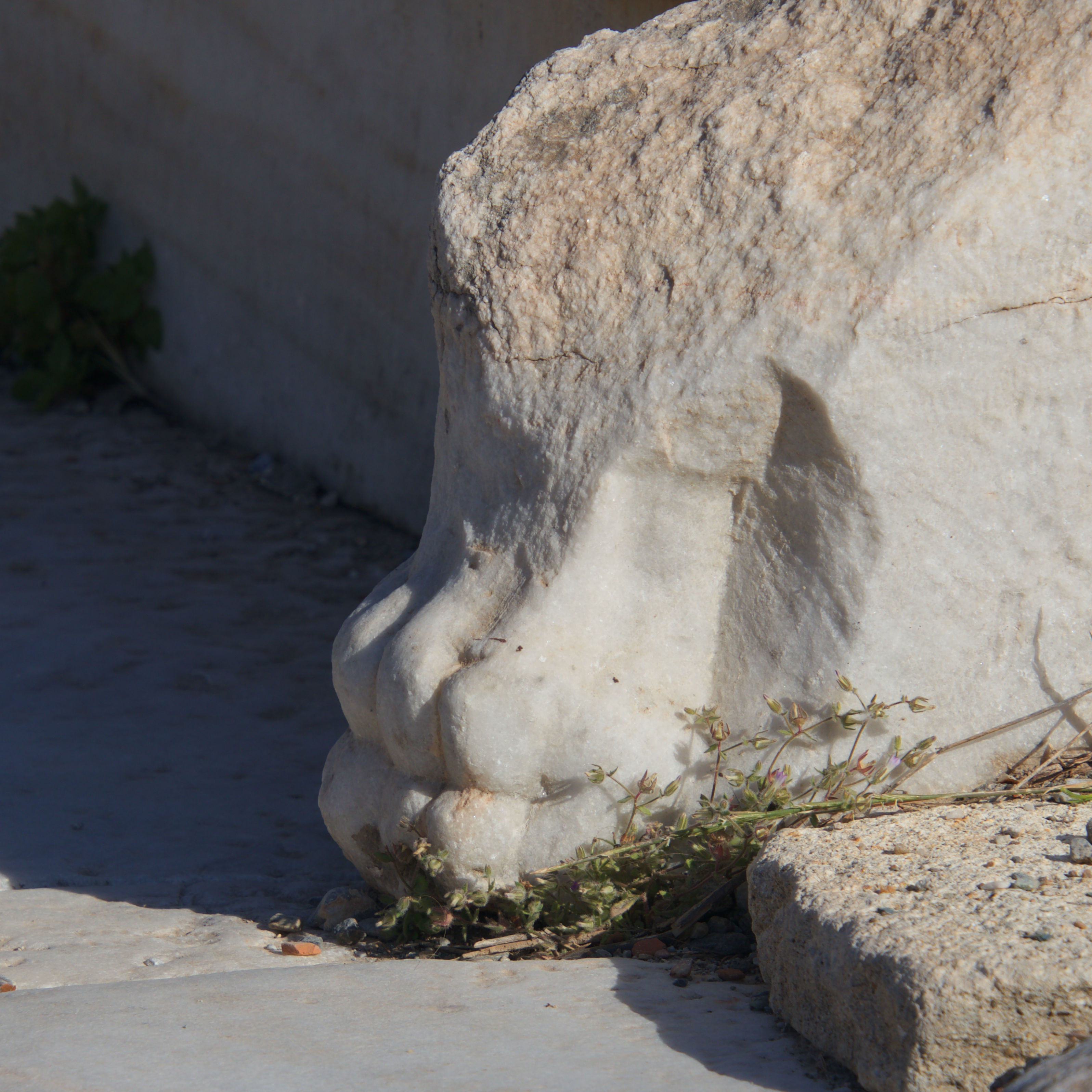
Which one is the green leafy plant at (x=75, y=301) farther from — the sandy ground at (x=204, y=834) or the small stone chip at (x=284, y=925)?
the small stone chip at (x=284, y=925)

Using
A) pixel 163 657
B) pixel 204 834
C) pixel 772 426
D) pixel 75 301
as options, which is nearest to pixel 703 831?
pixel 772 426

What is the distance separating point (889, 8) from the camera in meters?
2.31

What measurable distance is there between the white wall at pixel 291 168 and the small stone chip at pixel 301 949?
274 centimetres

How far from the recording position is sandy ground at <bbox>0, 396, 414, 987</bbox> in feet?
8.32

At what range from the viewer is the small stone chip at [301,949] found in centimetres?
227

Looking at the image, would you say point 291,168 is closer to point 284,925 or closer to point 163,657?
point 163,657

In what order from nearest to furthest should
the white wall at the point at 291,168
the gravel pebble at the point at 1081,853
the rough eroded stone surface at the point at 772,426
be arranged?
the gravel pebble at the point at 1081,853, the rough eroded stone surface at the point at 772,426, the white wall at the point at 291,168

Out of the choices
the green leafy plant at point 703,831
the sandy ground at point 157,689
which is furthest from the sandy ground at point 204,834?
the green leafy plant at point 703,831

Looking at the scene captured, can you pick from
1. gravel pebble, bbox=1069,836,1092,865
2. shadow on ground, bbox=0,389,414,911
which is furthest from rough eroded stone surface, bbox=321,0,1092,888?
shadow on ground, bbox=0,389,414,911

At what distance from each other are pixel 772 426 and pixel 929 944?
0.90 m

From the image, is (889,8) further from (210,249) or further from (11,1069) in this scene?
(210,249)

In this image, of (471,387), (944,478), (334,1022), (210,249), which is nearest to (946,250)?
(944,478)

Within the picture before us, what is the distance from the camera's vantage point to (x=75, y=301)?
6336 millimetres

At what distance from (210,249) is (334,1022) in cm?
467
